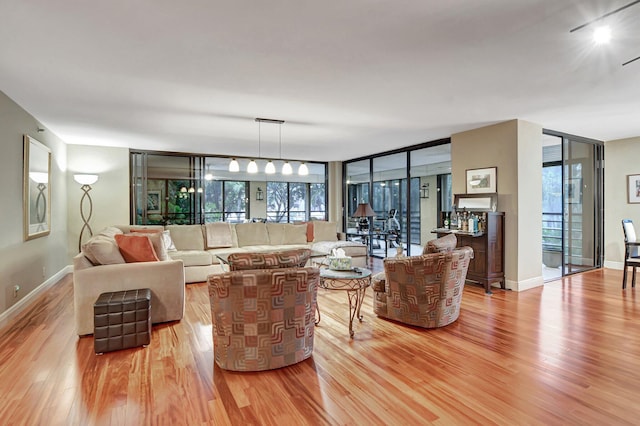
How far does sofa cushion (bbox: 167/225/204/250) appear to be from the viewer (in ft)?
20.0

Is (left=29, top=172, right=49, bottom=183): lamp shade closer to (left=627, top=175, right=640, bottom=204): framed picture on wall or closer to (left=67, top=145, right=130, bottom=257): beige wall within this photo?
(left=67, top=145, right=130, bottom=257): beige wall

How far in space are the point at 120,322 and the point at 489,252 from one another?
456 centimetres

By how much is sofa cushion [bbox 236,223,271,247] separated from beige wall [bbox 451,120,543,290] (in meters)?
4.13

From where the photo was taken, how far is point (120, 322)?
296cm

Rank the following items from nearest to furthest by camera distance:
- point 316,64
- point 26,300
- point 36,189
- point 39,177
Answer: point 316,64, point 26,300, point 36,189, point 39,177

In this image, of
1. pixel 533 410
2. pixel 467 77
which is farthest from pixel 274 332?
pixel 467 77

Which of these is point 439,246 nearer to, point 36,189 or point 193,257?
point 193,257

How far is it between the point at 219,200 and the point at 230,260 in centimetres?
661

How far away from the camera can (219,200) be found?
29.1 ft

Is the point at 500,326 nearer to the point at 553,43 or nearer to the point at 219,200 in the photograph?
the point at 553,43

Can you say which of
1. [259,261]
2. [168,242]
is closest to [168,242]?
[168,242]

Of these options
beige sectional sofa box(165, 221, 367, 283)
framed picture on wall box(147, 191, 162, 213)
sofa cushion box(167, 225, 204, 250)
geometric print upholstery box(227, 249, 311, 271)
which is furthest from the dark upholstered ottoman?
Answer: framed picture on wall box(147, 191, 162, 213)

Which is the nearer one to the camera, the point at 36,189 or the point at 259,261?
the point at 259,261

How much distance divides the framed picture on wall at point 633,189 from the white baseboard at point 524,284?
2796 mm
